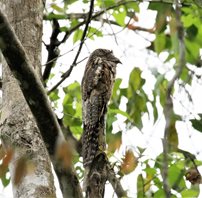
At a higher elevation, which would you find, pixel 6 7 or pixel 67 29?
pixel 67 29

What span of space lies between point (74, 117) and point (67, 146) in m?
3.06

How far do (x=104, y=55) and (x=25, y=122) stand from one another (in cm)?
209

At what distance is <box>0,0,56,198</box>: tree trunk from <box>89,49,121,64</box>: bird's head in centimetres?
124

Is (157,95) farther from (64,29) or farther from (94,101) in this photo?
(64,29)

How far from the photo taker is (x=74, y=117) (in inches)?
202

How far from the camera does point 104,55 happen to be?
5434 mm

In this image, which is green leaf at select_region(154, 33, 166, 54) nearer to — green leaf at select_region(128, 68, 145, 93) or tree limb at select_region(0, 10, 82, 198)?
green leaf at select_region(128, 68, 145, 93)

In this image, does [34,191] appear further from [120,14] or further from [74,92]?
[74,92]

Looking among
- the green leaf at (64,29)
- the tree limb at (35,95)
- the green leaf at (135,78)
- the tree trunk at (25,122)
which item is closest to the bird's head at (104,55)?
the green leaf at (64,29)

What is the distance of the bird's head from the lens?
538 centimetres

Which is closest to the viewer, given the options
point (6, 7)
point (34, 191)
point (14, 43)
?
point (14, 43)

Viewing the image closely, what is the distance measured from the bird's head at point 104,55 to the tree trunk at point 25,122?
1.24 metres

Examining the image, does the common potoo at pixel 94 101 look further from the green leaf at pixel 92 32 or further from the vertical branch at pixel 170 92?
the vertical branch at pixel 170 92

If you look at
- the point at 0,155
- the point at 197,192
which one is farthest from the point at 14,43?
the point at 197,192
